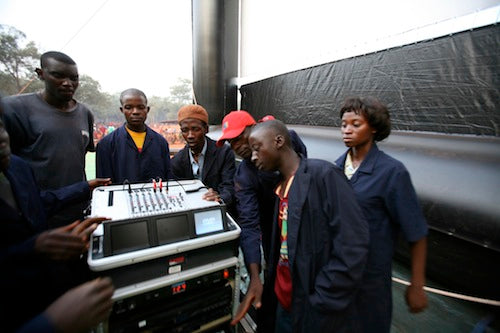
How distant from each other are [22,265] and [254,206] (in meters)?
0.83

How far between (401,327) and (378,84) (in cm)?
173

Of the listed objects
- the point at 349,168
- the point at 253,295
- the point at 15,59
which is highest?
the point at 15,59

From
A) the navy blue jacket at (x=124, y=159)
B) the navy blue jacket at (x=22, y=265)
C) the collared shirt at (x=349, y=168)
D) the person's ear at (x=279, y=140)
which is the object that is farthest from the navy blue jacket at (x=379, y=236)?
the navy blue jacket at (x=124, y=159)

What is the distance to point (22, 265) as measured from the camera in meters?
0.59

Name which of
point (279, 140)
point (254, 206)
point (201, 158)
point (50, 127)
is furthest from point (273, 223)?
point (50, 127)

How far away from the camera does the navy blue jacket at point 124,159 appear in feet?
4.91

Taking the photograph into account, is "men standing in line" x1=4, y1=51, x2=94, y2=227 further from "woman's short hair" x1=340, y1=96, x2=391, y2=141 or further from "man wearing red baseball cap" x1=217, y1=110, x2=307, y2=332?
"woman's short hair" x1=340, y1=96, x2=391, y2=141

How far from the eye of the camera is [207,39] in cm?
349

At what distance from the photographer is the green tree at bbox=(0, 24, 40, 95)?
2.61 metres

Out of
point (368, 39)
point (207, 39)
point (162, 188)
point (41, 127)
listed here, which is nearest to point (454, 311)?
point (162, 188)

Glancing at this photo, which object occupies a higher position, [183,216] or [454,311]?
[183,216]

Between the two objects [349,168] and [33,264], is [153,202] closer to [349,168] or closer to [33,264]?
[33,264]

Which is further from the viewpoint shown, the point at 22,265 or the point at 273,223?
the point at 273,223

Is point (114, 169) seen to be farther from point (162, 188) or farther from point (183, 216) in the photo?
point (183, 216)
